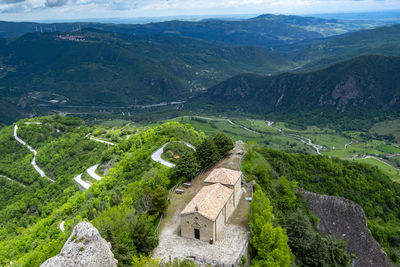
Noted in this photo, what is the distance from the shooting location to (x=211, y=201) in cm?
4716

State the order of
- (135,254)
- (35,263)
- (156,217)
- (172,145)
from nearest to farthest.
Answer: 1. (135,254)
2. (35,263)
3. (156,217)
4. (172,145)

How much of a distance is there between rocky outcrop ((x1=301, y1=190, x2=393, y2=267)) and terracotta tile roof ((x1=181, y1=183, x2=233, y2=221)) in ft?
107

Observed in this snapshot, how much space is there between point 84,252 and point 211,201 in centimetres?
2184

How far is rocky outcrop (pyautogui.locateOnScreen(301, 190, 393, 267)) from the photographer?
6406cm

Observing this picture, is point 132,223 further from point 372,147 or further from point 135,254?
point 372,147

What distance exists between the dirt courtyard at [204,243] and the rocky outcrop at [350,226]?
26806mm

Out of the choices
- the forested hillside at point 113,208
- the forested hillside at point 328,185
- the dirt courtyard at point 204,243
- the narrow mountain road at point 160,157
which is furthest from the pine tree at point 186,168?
the forested hillside at point 328,185

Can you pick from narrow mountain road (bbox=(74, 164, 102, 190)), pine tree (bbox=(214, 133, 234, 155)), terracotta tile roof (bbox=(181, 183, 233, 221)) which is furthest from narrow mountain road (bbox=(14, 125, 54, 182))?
terracotta tile roof (bbox=(181, 183, 233, 221))

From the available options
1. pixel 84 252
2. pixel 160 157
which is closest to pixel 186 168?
pixel 160 157

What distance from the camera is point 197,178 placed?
6444 cm

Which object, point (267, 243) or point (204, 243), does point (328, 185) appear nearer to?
point (267, 243)

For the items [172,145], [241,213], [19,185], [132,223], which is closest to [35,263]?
[132,223]

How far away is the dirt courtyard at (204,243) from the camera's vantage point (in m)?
41.5

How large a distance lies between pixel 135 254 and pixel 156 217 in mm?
11754
